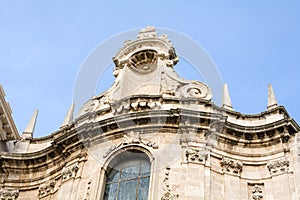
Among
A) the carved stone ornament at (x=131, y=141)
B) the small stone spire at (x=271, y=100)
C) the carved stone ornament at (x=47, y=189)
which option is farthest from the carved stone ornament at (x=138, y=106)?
the small stone spire at (x=271, y=100)

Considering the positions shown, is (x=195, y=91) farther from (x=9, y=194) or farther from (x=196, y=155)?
(x=9, y=194)

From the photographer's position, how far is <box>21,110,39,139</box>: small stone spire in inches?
907

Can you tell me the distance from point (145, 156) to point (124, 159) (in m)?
0.85

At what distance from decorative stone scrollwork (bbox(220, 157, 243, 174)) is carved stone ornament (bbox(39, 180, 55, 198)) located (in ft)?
21.5

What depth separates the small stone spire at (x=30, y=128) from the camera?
75.6 ft

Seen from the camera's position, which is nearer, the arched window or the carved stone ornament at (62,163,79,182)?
the arched window

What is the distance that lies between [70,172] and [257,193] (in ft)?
22.3

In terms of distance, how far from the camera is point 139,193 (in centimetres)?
1731

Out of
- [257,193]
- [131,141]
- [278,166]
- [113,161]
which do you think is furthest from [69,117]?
[278,166]

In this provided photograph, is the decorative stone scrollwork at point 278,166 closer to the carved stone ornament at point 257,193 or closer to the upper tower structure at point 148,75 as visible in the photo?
the carved stone ornament at point 257,193

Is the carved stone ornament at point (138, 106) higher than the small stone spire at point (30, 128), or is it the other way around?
the small stone spire at point (30, 128)

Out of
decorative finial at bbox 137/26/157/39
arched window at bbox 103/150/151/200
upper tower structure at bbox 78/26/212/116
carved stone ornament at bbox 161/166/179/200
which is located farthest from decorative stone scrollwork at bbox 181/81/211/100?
decorative finial at bbox 137/26/157/39

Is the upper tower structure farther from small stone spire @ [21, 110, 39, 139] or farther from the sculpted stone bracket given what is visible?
small stone spire @ [21, 110, 39, 139]

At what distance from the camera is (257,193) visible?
17.2 meters
